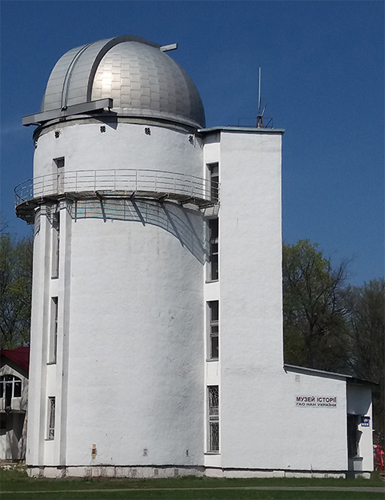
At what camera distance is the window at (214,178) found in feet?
123

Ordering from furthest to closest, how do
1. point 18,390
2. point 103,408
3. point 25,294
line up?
point 25,294
point 18,390
point 103,408

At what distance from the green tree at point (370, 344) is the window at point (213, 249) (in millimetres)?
23726

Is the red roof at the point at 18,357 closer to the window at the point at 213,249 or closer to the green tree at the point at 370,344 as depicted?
the window at the point at 213,249

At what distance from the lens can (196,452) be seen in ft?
117

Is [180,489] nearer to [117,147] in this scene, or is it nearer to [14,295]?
[117,147]

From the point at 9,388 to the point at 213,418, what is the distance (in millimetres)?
13948

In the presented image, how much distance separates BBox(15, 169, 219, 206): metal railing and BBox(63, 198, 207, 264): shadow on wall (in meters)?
0.49

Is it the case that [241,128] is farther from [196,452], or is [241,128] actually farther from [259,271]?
[196,452]

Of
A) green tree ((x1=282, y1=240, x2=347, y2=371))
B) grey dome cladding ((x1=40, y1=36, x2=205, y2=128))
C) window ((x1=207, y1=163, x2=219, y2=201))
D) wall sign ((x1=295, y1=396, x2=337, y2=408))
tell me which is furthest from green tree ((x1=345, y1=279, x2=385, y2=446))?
grey dome cladding ((x1=40, y1=36, x2=205, y2=128))

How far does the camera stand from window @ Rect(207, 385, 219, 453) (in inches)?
1414

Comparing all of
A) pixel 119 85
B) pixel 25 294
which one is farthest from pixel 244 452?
pixel 25 294

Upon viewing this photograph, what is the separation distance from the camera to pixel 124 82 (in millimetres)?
36562

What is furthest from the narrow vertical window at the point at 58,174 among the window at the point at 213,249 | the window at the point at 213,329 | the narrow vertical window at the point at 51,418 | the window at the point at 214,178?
Result: the narrow vertical window at the point at 51,418

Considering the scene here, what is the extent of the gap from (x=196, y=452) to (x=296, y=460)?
13.0 feet
